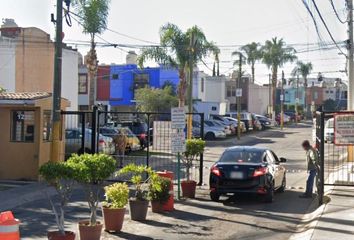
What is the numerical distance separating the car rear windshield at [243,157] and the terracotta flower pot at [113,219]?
4.80 m

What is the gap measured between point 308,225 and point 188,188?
4.35m

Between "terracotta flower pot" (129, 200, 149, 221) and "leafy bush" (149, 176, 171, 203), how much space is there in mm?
539

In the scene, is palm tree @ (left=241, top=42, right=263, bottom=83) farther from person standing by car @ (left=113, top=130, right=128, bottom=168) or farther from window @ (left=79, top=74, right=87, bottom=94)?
person standing by car @ (left=113, top=130, right=128, bottom=168)

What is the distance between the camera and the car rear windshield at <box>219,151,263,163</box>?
14324 millimetres

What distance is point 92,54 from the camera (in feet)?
126

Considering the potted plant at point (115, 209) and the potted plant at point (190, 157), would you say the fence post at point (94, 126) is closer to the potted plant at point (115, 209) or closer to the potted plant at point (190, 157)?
the potted plant at point (190, 157)

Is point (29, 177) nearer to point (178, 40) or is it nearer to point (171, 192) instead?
point (171, 192)

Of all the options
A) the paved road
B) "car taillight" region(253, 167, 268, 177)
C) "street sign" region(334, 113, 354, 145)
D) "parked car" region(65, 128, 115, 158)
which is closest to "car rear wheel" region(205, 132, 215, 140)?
"parked car" region(65, 128, 115, 158)

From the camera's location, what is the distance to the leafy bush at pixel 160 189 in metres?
11.9

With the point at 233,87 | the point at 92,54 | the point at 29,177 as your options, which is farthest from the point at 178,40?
the point at 233,87

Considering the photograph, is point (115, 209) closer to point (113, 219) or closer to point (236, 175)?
point (113, 219)

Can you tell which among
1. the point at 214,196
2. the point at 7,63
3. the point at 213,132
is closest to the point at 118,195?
the point at 214,196

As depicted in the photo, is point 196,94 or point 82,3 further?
point 196,94

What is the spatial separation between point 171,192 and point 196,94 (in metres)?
51.9
